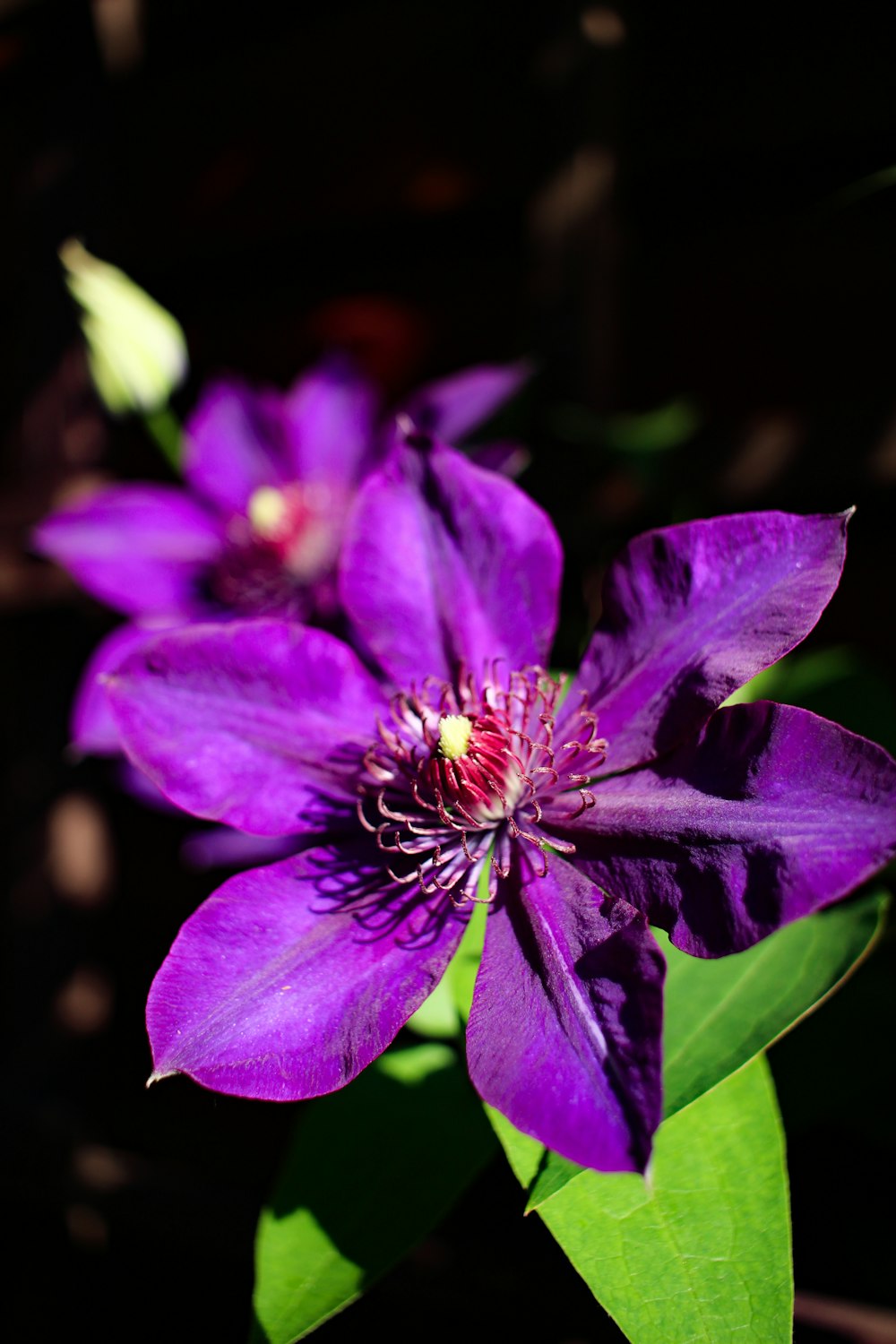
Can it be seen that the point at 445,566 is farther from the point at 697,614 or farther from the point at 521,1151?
the point at 521,1151

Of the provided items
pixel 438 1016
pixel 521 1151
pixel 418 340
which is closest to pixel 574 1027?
pixel 521 1151

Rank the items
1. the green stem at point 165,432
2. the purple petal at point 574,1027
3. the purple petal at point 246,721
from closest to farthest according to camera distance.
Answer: the purple petal at point 574,1027
the purple petal at point 246,721
the green stem at point 165,432

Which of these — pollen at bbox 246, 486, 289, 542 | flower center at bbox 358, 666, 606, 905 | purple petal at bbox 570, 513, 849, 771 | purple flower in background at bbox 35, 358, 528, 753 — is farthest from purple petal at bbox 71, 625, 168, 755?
purple petal at bbox 570, 513, 849, 771

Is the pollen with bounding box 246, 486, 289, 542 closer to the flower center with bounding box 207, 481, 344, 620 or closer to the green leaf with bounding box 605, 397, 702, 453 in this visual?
the flower center with bounding box 207, 481, 344, 620

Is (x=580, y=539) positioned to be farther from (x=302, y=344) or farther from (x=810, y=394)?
(x=302, y=344)

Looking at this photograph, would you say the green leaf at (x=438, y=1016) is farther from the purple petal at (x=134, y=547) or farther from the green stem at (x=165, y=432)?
the green stem at (x=165, y=432)

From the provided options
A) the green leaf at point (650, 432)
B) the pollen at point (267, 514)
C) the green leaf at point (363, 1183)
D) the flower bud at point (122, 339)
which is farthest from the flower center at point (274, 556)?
the green leaf at point (363, 1183)
